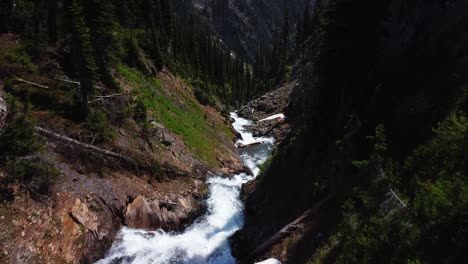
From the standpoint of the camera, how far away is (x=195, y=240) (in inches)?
668

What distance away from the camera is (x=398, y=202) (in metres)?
6.99

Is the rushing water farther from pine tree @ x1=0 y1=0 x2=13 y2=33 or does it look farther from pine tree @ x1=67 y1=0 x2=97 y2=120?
pine tree @ x1=0 y1=0 x2=13 y2=33

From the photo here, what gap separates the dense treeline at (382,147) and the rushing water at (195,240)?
1.17m

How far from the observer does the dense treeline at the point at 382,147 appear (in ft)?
20.2

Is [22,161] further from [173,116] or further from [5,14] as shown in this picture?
[173,116]

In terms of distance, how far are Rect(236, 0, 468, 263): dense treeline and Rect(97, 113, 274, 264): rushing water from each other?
117 centimetres

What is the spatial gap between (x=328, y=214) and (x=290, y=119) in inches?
1343

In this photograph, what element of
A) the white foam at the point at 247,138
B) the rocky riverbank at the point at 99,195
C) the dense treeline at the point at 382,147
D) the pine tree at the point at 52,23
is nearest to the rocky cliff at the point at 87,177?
the rocky riverbank at the point at 99,195

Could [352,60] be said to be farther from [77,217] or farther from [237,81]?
[237,81]

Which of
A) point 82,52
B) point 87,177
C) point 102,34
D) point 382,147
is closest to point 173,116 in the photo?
point 102,34

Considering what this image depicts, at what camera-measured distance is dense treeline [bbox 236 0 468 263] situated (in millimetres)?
6156

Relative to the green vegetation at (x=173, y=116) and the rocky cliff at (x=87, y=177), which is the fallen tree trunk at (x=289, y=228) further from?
the green vegetation at (x=173, y=116)

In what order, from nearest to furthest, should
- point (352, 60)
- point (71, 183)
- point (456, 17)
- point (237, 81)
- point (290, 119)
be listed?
point (456, 17), point (71, 183), point (352, 60), point (290, 119), point (237, 81)

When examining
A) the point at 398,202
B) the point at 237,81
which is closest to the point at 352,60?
the point at 398,202
